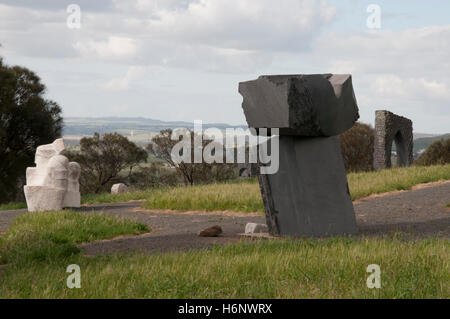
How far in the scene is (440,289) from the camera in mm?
6059

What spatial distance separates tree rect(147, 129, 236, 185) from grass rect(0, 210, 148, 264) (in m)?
22.9

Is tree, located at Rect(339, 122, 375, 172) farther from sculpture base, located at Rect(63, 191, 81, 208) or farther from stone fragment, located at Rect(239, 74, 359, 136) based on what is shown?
stone fragment, located at Rect(239, 74, 359, 136)

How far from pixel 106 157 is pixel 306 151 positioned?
30.5 metres

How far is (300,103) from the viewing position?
30.8 ft

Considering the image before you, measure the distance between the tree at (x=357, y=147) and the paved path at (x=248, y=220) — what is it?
831 inches

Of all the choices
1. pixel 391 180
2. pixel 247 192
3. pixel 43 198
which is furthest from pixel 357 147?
pixel 43 198

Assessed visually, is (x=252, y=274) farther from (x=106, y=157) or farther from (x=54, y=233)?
(x=106, y=157)

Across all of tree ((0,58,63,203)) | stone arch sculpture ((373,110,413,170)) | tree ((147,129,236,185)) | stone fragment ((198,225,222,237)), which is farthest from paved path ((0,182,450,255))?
tree ((147,129,236,185))

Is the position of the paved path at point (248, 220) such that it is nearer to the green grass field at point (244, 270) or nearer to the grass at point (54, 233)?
the grass at point (54, 233)

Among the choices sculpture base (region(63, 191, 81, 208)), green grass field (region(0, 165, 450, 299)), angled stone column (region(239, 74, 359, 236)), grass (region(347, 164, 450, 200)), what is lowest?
sculpture base (region(63, 191, 81, 208))

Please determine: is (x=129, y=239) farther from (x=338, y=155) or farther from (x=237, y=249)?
(x=338, y=155)

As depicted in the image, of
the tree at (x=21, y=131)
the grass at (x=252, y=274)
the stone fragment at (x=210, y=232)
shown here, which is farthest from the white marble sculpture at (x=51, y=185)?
the tree at (x=21, y=131)

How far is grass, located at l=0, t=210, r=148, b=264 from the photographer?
8.52 meters

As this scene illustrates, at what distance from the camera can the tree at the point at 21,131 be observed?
3088 cm
